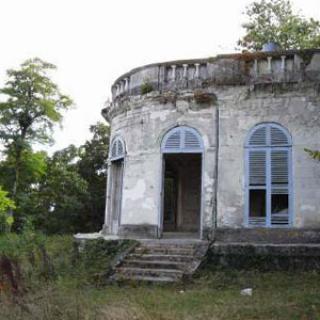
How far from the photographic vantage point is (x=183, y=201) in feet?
56.4

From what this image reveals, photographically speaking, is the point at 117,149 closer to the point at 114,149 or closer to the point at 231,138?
the point at 114,149

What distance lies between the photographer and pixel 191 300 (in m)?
8.47

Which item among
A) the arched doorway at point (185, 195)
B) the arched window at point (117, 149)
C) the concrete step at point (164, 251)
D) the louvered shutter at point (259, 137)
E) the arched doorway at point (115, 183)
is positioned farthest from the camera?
the arched doorway at point (185, 195)

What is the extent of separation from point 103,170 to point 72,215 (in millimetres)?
3924

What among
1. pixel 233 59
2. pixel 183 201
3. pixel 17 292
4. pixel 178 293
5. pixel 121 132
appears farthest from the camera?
pixel 183 201

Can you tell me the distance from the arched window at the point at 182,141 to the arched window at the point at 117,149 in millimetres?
1403

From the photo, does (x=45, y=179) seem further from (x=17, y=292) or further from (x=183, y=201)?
(x=17, y=292)

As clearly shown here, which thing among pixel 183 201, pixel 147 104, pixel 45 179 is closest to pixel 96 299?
pixel 147 104

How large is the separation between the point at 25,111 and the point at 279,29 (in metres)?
14.5

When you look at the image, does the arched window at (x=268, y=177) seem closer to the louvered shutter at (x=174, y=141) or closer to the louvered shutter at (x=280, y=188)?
the louvered shutter at (x=280, y=188)

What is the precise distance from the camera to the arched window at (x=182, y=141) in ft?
42.0

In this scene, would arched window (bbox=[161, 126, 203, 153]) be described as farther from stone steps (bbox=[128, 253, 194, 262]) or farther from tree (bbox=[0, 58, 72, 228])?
tree (bbox=[0, 58, 72, 228])

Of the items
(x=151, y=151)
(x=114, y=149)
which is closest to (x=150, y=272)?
(x=151, y=151)

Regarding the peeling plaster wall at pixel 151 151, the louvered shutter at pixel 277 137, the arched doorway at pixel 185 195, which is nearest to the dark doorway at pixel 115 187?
the peeling plaster wall at pixel 151 151
